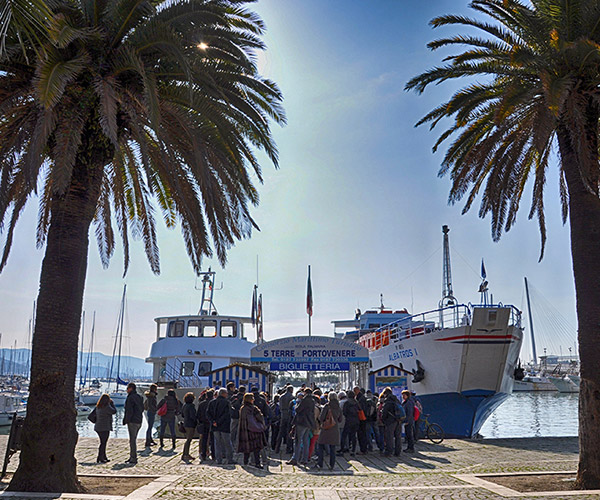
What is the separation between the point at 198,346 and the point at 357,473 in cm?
1619

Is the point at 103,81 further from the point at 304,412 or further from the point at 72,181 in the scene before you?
the point at 304,412

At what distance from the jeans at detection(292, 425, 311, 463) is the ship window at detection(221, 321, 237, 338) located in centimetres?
1510

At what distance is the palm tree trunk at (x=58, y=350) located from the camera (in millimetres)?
8109

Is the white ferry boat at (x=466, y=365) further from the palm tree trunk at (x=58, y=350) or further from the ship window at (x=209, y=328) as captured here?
the palm tree trunk at (x=58, y=350)

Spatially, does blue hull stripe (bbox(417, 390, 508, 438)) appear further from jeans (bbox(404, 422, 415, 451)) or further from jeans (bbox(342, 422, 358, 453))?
jeans (bbox(342, 422, 358, 453))

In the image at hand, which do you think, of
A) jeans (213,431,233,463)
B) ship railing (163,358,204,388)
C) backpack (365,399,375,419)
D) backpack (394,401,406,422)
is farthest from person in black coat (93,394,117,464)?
ship railing (163,358,204,388)

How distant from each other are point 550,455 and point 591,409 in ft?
15.5

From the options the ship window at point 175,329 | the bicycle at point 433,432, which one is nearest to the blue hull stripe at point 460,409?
the bicycle at point 433,432

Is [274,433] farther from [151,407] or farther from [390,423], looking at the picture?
[151,407]

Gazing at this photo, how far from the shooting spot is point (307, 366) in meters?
19.4

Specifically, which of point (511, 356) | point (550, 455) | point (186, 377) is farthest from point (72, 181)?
point (511, 356)

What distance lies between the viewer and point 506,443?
1552 centimetres

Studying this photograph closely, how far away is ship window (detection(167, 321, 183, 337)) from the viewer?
26609 millimetres

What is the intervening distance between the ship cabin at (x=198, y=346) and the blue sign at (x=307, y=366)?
656 centimetres
